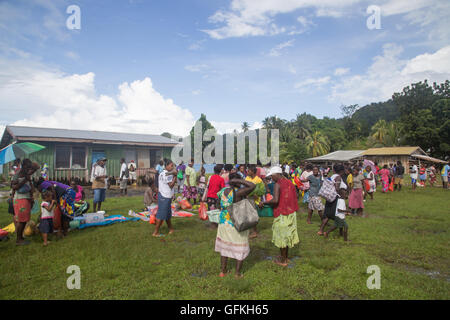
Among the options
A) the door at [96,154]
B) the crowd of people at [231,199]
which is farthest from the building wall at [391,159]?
the door at [96,154]

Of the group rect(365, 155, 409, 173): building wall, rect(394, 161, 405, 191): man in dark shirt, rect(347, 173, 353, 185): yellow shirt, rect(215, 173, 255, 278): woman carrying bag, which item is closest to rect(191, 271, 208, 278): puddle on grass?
rect(215, 173, 255, 278): woman carrying bag

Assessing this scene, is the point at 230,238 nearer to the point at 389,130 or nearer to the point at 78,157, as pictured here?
the point at 78,157

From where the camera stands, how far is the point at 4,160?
7.37 meters

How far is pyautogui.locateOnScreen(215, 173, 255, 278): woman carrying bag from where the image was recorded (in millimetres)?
4250

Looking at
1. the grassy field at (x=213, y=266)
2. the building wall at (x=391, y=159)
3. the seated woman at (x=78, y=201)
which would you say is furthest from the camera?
the building wall at (x=391, y=159)

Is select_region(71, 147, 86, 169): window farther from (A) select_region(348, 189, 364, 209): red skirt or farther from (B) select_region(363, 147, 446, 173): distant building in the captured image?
(B) select_region(363, 147, 446, 173): distant building

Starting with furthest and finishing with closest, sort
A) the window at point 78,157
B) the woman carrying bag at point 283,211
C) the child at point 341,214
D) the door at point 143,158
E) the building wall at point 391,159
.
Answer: the building wall at point 391,159 < the door at point 143,158 < the window at point 78,157 < the child at point 341,214 < the woman carrying bag at point 283,211

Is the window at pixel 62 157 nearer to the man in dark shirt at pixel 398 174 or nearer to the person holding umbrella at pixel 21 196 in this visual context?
the person holding umbrella at pixel 21 196

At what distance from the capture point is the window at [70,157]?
16.3m

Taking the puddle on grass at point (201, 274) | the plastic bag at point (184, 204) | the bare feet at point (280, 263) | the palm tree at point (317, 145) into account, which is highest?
the palm tree at point (317, 145)

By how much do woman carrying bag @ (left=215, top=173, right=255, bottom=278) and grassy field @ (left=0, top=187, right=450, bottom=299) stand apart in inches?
13.1

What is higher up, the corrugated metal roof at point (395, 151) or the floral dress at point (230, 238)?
the corrugated metal roof at point (395, 151)

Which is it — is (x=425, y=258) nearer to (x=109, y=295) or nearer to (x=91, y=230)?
(x=109, y=295)

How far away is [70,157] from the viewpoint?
16.7m
